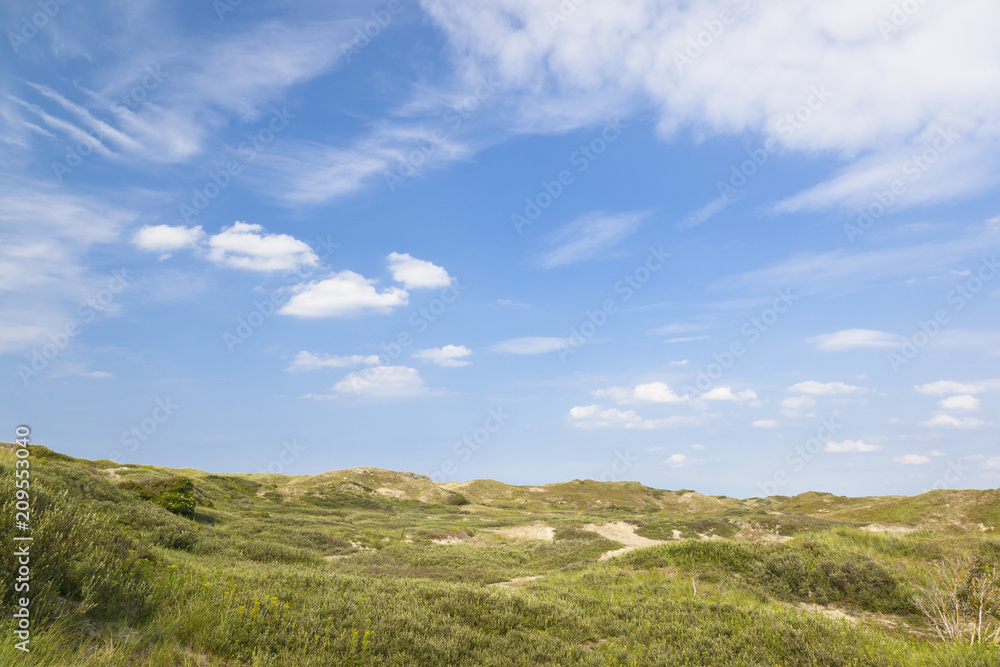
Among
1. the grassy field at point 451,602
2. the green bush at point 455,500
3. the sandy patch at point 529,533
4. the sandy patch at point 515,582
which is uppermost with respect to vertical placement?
the grassy field at point 451,602

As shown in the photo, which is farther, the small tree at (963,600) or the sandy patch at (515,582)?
the sandy patch at (515,582)

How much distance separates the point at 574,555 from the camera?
23.9 meters

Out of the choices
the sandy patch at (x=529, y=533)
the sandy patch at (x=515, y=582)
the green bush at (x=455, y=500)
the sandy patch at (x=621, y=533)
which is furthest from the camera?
the green bush at (x=455, y=500)

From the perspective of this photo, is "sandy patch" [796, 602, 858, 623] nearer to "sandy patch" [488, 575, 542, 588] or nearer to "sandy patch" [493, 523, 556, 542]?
"sandy patch" [488, 575, 542, 588]

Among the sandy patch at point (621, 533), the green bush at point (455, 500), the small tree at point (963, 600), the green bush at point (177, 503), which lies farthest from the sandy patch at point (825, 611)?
the green bush at point (455, 500)

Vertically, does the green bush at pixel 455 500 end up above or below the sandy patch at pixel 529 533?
below

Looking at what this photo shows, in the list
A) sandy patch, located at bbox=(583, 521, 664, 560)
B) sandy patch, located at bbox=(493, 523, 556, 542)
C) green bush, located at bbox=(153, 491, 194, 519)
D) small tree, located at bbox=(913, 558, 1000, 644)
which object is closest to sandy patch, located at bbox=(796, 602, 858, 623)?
small tree, located at bbox=(913, 558, 1000, 644)

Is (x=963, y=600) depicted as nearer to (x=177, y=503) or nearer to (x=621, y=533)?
(x=621, y=533)

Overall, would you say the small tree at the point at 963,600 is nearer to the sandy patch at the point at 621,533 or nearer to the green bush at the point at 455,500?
the sandy patch at the point at 621,533

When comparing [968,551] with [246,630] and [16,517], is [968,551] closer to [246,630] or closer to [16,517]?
[246,630]

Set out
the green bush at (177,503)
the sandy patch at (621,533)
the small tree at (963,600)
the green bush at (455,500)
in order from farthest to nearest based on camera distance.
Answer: the green bush at (455,500), the sandy patch at (621,533), the green bush at (177,503), the small tree at (963,600)

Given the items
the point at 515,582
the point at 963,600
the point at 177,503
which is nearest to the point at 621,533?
the point at 515,582

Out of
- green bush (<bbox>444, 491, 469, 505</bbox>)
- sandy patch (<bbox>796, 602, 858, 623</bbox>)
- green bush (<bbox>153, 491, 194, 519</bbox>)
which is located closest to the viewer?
sandy patch (<bbox>796, 602, 858, 623</bbox>)

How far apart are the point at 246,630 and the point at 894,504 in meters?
73.5
